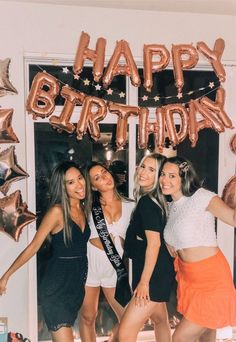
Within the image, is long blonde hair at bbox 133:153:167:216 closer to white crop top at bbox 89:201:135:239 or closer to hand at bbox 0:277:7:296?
white crop top at bbox 89:201:135:239

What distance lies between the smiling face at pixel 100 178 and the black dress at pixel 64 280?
267mm

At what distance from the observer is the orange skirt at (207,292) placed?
267cm

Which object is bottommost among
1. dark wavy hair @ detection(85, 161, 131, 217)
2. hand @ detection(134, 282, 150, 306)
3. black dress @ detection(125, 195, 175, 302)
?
hand @ detection(134, 282, 150, 306)

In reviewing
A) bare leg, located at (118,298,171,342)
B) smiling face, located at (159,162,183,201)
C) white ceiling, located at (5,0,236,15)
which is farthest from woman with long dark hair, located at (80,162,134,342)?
white ceiling, located at (5,0,236,15)

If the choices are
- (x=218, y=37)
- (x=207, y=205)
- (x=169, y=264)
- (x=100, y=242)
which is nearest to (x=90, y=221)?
(x=100, y=242)

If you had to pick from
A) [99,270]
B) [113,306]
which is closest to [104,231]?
[99,270]

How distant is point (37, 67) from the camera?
2682 mm

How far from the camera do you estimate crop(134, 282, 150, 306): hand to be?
2686mm

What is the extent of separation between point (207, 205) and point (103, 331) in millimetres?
1123

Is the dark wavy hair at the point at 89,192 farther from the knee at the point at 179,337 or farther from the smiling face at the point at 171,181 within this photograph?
the knee at the point at 179,337

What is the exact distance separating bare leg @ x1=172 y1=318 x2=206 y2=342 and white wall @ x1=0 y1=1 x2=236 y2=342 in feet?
3.32

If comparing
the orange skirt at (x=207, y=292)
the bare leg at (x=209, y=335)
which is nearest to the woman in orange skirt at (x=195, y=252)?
the orange skirt at (x=207, y=292)

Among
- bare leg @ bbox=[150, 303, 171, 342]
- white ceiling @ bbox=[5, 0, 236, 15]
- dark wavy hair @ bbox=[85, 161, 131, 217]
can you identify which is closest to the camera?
white ceiling @ bbox=[5, 0, 236, 15]

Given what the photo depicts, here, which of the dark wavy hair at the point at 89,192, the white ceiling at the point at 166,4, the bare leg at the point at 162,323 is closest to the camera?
the white ceiling at the point at 166,4
